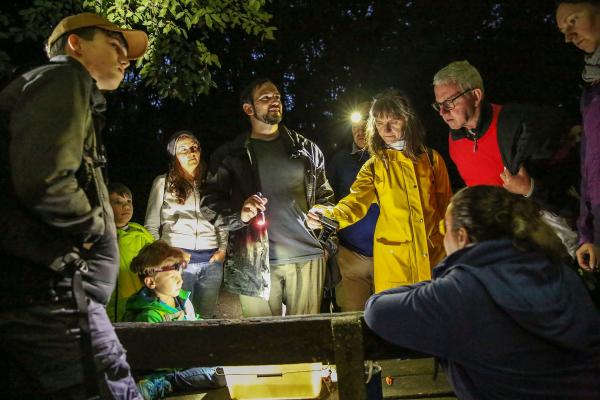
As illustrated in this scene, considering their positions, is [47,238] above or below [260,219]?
above

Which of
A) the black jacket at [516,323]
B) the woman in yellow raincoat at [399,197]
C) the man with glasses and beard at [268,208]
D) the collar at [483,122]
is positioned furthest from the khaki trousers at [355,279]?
the black jacket at [516,323]

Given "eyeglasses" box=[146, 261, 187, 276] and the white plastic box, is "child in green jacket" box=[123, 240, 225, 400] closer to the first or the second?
"eyeglasses" box=[146, 261, 187, 276]

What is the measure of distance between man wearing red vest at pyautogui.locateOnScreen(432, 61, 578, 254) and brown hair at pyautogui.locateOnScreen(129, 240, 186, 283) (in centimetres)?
263

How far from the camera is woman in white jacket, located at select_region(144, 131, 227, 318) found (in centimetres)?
493

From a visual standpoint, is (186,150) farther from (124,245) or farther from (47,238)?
(47,238)

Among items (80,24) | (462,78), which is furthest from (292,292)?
(80,24)

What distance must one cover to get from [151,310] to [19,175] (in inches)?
94.8

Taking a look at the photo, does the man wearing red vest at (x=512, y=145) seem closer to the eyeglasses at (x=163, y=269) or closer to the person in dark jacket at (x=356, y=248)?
the person in dark jacket at (x=356, y=248)

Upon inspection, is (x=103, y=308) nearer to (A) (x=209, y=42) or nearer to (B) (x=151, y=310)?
(B) (x=151, y=310)

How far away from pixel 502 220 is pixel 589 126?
1.38 m

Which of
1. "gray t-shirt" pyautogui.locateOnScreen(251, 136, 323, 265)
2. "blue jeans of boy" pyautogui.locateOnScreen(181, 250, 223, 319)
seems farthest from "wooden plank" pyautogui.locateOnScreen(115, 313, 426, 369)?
"blue jeans of boy" pyautogui.locateOnScreen(181, 250, 223, 319)

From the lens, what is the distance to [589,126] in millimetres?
2939

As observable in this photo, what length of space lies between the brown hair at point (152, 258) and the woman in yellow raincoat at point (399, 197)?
1.29 metres

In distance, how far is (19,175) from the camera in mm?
1753
